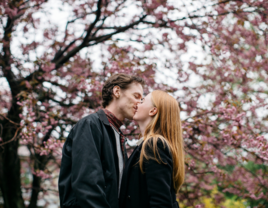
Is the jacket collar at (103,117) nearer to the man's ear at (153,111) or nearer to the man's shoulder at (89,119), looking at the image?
the man's shoulder at (89,119)

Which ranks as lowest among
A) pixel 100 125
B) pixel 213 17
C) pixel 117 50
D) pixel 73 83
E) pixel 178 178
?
pixel 178 178

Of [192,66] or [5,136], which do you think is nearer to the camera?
[5,136]

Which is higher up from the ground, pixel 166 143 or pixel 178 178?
pixel 166 143

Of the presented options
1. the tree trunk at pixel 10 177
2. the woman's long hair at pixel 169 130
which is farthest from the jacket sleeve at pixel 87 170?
the tree trunk at pixel 10 177

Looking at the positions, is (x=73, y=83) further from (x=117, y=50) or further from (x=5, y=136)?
(x=5, y=136)

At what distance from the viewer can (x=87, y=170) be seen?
4.23 feet

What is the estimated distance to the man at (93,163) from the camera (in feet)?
4.13

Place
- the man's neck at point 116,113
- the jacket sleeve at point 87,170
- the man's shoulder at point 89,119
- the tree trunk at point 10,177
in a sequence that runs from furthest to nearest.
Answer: the tree trunk at point 10,177 < the man's neck at point 116,113 < the man's shoulder at point 89,119 < the jacket sleeve at point 87,170

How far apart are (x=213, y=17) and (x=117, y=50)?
157 cm

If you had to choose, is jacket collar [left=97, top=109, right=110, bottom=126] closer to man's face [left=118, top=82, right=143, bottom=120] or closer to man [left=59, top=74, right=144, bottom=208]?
man [left=59, top=74, right=144, bottom=208]

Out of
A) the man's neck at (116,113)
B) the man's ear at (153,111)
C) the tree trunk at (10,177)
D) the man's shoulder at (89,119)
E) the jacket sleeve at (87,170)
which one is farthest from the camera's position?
the tree trunk at (10,177)

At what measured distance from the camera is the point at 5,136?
12.7 feet

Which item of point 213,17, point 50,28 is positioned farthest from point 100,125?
point 50,28

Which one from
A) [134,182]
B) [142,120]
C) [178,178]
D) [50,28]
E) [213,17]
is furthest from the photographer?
[50,28]
